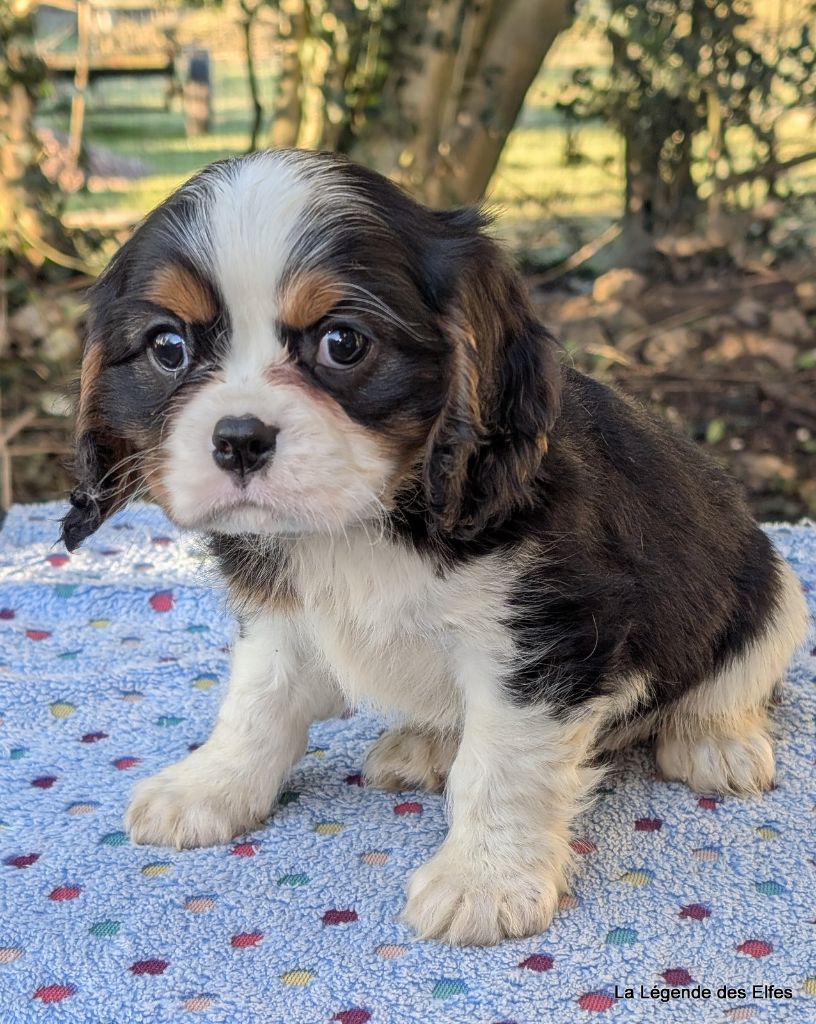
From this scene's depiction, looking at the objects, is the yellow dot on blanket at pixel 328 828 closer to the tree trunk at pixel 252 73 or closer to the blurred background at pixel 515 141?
the blurred background at pixel 515 141

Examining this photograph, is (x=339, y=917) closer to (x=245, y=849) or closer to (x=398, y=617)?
(x=245, y=849)

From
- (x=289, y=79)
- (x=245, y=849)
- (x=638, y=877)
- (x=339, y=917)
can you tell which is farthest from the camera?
(x=289, y=79)

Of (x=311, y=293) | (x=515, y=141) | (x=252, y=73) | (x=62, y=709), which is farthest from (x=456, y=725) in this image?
(x=515, y=141)

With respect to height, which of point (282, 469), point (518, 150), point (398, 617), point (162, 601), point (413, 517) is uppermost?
point (518, 150)

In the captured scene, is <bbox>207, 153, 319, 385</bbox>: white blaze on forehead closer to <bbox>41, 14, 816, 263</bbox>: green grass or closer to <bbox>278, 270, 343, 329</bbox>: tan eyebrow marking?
<bbox>278, 270, 343, 329</bbox>: tan eyebrow marking

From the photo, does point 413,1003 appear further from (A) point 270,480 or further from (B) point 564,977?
(A) point 270,480

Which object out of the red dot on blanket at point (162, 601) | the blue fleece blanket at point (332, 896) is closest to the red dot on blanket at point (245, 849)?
the blue fleece blanket at point (332, 896)
